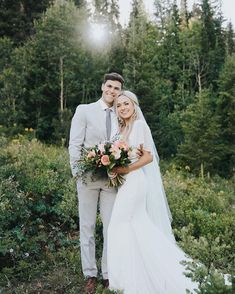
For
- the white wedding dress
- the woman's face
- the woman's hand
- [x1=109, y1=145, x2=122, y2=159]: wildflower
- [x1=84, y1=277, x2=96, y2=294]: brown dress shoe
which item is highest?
the woman's face

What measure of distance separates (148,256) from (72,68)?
803 inches

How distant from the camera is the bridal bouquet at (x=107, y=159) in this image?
4.20 m

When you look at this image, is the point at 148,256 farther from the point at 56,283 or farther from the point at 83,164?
the point at 56,283

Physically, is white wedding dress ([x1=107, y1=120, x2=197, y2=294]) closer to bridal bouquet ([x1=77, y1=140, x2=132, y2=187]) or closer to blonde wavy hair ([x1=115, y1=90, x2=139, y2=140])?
blonde wavy hair ([x1=115, y1=90, x2=139, y2=140])

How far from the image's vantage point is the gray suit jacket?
4.60 metres

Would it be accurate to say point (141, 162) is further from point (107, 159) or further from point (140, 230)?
point (140, 230)

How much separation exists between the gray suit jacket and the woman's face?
257 mm

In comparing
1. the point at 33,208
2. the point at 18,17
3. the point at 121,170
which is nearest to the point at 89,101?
the point at 18,17

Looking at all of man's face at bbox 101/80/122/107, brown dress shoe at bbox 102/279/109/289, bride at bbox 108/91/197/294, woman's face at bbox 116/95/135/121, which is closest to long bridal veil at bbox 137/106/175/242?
bride at bbox 108/91/197/294

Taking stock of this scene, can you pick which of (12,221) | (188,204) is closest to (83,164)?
(12,221)

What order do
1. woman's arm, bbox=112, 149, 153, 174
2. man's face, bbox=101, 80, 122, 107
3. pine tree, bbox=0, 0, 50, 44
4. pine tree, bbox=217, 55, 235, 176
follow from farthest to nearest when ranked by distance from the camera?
pine tree, bbox=0, 0, 50, 44 → pine tree, bbox=217, 55, 235, 176 → man's face, bbox=101, 80, 122, 107 → woman's arm, bbox=112, 149, 153, 174

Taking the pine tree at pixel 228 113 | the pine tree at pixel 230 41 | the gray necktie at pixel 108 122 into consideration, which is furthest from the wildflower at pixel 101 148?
the pine tree at pixel 230 41

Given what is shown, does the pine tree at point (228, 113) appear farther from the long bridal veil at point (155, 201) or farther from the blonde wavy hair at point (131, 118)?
the blonde wavy hair at point (131, 118)

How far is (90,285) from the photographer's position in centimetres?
463
